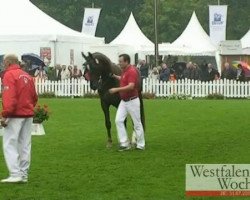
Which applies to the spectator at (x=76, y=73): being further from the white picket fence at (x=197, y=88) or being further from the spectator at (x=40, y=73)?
the white picket fence at (x=197, y=88)

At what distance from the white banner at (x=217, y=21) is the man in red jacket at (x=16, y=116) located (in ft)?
142

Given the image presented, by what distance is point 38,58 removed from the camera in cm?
3859

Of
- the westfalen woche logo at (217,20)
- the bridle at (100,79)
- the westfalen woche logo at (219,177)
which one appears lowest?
→ the westfalen woche logo at (219,177)

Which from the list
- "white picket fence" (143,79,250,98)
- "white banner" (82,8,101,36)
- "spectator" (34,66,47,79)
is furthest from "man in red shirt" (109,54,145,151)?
"white banner" (82,8,101,36)

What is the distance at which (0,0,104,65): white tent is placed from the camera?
38.6 m

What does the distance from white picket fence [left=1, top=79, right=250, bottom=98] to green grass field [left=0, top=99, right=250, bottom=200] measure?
36.5ft

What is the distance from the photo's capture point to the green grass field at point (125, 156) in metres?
10.5

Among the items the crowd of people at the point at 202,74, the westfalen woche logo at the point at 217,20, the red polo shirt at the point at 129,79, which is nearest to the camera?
the red polo shirt at the point at 129,79

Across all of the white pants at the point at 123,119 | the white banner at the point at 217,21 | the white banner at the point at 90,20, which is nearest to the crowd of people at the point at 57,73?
the white banner at the point at 90,20

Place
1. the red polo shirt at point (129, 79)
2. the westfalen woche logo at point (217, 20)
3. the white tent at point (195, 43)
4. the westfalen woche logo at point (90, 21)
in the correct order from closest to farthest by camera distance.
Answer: the red polo shirt at point (129, 79) < the white tent at point (195, 43) < the westfalen woche logo at point (90, 21) < the westfalen woche logo at point (217, 20)

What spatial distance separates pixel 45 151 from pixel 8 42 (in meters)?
24.3

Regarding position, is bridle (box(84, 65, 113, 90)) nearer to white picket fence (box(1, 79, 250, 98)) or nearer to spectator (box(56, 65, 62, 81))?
white picket fence (box(1, 79, 250, 98))

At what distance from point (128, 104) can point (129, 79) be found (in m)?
0.54

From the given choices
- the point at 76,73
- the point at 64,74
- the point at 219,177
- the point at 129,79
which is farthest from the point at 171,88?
the point at 219,177
